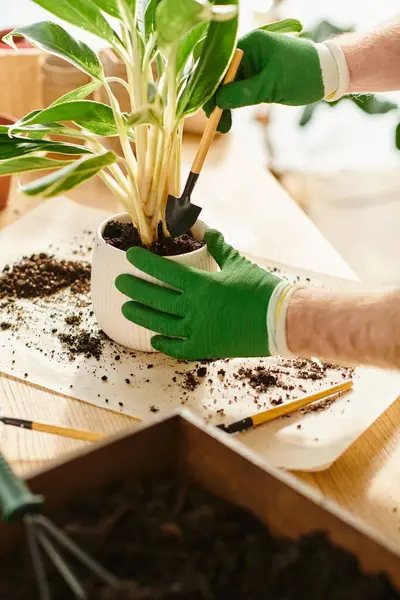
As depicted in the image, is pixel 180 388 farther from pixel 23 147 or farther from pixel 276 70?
pixel 276 70

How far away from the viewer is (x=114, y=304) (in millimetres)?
1015

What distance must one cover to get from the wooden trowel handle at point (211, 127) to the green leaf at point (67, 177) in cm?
16

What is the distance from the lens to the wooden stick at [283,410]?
0.89 m

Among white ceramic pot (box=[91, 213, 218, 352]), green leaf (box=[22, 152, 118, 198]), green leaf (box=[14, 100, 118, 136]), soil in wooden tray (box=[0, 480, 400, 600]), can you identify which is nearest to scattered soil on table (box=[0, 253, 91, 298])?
white ceramic pot (box=[91, 213, 218, 352])

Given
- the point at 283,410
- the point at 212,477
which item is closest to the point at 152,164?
the point at 283,410

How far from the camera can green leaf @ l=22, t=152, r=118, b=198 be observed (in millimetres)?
761

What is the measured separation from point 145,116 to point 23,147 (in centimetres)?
24

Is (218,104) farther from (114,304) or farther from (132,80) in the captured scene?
(114,304)

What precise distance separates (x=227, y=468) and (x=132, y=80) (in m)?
0.59

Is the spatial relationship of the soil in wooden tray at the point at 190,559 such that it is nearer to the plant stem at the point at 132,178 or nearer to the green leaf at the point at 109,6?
the plant stem at the point at 132,178

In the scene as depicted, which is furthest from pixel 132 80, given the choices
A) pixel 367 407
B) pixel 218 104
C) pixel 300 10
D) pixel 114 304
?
pixel 300 10

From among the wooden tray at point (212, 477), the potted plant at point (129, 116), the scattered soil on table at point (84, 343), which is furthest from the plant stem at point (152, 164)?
the wooden tray at point (212, 477)

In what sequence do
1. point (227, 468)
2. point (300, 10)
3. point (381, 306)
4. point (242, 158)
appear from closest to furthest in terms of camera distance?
point (227, 468)
point (381, 306)
point (242, 158)
point (300, 10)

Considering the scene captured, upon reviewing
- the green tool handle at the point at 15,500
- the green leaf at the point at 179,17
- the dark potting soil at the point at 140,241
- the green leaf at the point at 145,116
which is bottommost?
the dark potting soil at the point at 140,241
